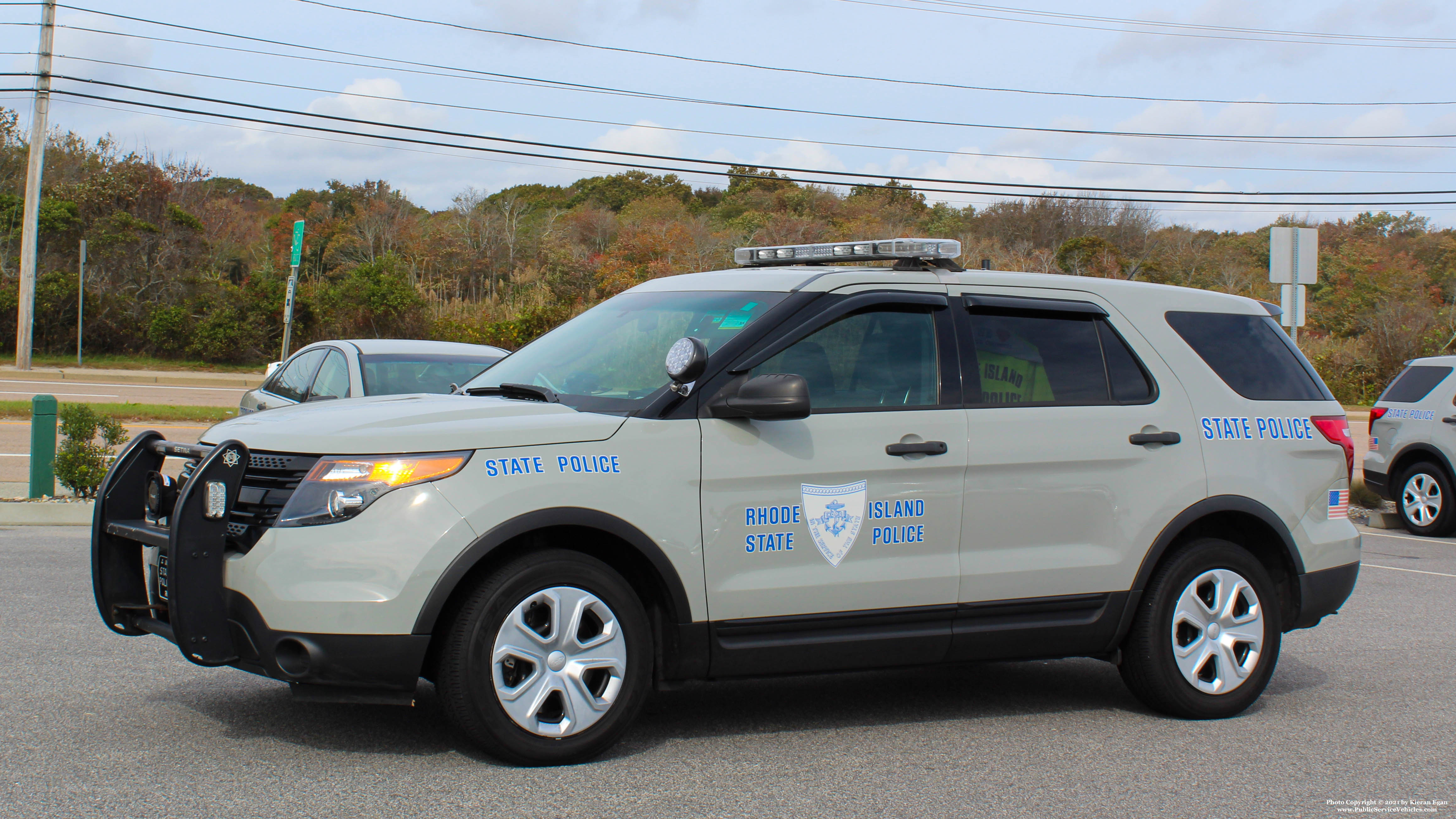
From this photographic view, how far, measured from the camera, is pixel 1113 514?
5.10 m

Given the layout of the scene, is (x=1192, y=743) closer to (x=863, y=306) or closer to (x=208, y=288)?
(x=863, y=306)

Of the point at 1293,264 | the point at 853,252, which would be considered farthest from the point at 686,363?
the point at 1293,264

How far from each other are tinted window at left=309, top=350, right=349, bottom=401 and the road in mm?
13636

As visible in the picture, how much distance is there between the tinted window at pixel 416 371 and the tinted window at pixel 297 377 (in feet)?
2.67

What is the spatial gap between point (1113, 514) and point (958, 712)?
3.61 ft

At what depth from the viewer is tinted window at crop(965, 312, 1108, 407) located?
504 centimetres

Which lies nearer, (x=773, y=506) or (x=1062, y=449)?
(x=773, y=506)

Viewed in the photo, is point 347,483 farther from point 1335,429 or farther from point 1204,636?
point 1335,429

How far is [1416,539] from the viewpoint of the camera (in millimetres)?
12562

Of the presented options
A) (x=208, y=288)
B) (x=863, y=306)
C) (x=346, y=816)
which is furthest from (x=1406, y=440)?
(x=208, y=288)

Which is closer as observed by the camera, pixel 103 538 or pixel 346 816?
pixel 346 816

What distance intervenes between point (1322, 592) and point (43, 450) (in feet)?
35.2

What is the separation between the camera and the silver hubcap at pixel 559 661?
4137 millimetres

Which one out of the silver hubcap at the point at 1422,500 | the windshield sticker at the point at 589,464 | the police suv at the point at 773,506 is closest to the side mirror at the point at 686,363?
the police suv at the point at 773,506
